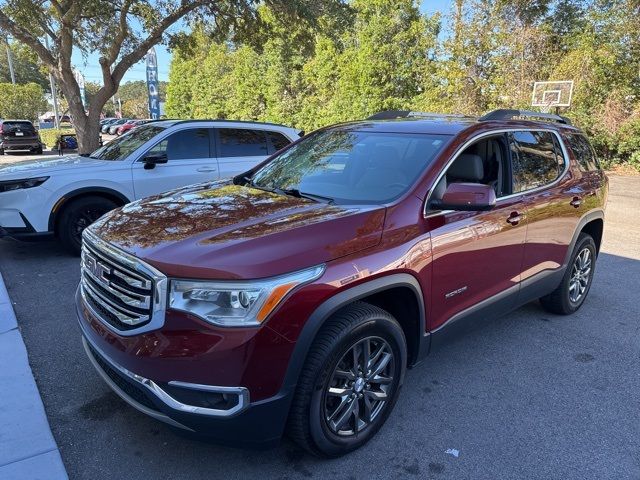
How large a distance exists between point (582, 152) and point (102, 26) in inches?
633

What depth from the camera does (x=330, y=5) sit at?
15.1 meters

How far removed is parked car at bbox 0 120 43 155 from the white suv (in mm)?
19631

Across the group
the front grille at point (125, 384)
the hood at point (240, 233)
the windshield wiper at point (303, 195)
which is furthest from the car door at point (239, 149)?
the front grille at point (125, 384)

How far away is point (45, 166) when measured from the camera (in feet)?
19.8

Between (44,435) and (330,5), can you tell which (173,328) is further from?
(330,5)

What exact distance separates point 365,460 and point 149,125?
5969 millimetres

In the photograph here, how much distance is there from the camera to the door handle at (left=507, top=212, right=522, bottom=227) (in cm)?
345

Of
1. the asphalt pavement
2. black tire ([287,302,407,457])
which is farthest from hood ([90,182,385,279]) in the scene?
the asphalt pavement

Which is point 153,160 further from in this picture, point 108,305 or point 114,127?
point 114,127

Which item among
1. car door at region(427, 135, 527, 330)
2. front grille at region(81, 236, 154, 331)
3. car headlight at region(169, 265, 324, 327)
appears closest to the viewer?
car headlight at region(169, 265, 324, 327)

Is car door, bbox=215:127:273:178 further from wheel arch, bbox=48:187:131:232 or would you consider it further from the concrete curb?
the concrete curb

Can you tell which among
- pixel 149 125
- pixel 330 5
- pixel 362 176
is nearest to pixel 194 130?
pixel 149 125

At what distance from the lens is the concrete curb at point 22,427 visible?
2.46 metres

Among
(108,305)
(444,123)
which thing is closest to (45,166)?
(108,305)
